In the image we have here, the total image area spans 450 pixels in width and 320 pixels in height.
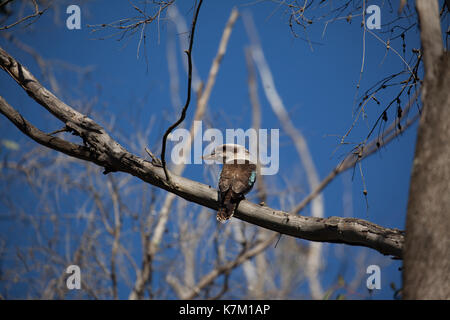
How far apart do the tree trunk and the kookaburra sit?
1.69m

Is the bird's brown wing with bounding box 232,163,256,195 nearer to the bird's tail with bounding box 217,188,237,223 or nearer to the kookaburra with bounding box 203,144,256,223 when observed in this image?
the kookaburra with bounding box 203,144,256,223

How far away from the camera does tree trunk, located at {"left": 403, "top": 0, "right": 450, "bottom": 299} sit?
1979mm

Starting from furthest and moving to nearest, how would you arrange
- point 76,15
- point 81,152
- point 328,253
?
point 328,253 < point 76,15 < point 81,152

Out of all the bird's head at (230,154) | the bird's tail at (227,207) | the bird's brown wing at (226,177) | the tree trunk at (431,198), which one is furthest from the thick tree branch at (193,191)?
the bird's head at (230,154)

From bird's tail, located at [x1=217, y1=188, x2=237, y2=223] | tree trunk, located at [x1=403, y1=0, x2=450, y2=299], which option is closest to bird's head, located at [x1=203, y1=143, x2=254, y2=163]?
bird's tail, located at [x1=217, y1=188, x2=237, y2=223]

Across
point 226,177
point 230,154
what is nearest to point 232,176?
point 226,177

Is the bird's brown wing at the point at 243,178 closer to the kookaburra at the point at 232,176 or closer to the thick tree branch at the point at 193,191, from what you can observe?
the kookaburra at the point at 232,176
